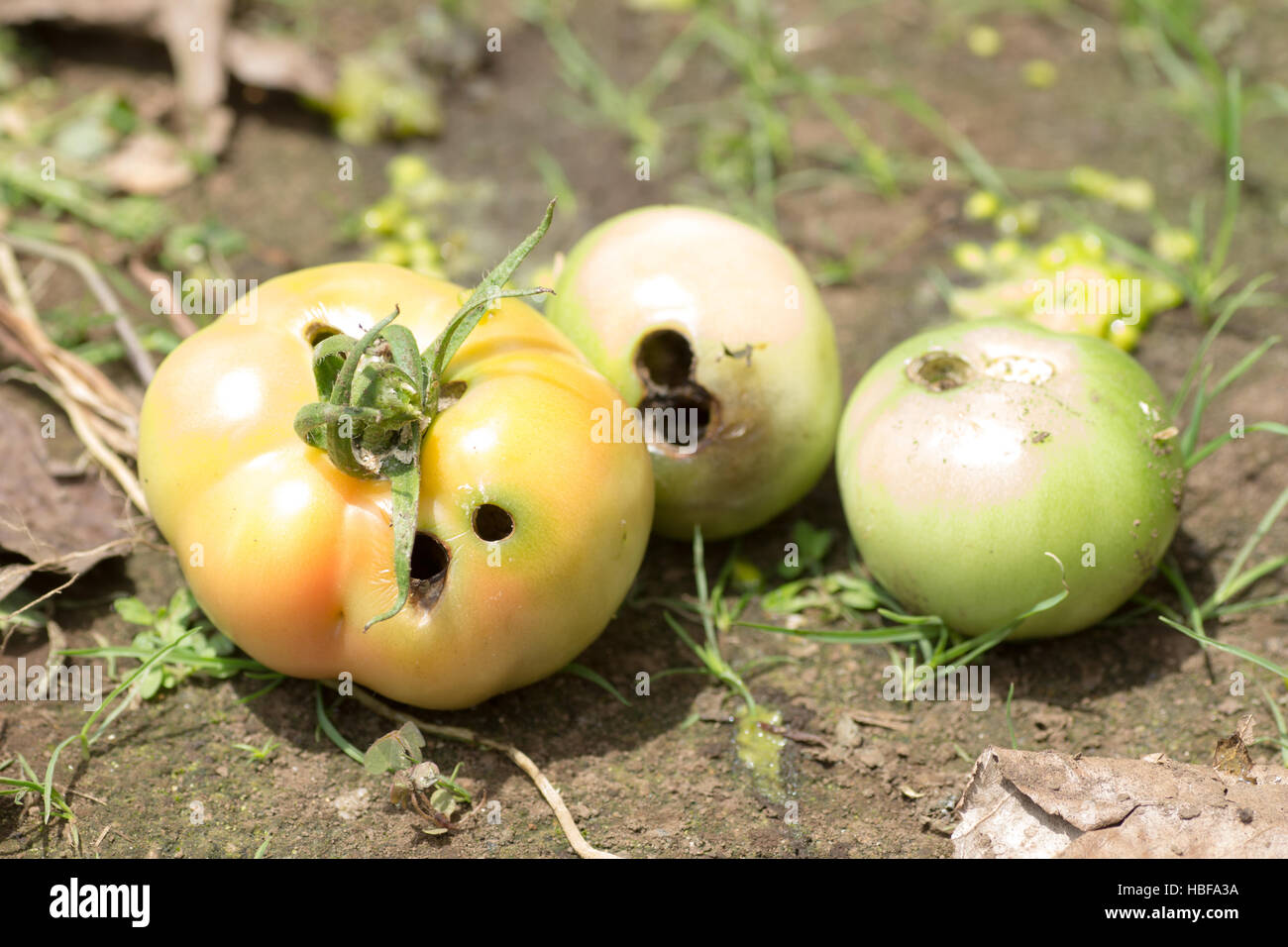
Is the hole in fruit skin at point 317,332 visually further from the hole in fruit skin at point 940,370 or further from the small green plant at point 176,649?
the hole in fruit skin at point 940,370

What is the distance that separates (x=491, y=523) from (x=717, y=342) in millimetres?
675

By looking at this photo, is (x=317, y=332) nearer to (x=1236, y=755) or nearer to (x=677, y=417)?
(x=677, y=417)

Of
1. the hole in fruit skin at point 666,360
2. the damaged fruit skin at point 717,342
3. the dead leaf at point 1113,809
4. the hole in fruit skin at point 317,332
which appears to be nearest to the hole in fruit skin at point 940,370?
the damaged fruit skin at point 717,342

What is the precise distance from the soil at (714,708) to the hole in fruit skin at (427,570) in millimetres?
391

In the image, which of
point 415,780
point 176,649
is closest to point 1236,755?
point 415,780

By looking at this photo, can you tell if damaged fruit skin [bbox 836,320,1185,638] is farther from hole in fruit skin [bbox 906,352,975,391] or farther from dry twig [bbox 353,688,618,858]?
dry twig [bbox 353,688,618,858]

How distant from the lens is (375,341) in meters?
2.22

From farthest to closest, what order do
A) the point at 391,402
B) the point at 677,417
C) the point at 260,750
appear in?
the point at 677,417, the point at 260,750, the point at 391,402

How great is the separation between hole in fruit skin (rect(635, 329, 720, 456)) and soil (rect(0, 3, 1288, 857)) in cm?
39

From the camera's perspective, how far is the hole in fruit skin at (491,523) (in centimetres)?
226

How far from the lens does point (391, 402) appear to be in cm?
207
